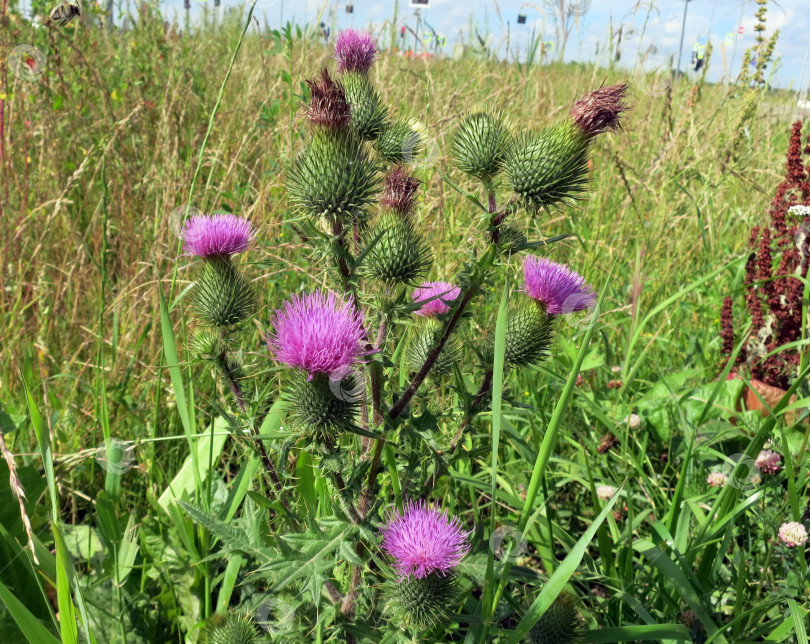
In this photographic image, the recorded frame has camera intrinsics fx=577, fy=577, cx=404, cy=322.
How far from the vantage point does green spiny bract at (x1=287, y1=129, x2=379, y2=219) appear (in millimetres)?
1536

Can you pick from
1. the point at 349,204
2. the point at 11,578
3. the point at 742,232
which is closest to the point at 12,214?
the point at 11,578

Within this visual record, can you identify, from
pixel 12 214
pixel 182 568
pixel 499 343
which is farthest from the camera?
pixel 12 214

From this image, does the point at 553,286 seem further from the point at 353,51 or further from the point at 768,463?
the point at 353,51

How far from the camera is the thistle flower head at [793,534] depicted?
1717 mm

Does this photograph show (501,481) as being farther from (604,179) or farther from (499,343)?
(604,179)

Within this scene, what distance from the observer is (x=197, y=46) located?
20.6 feet

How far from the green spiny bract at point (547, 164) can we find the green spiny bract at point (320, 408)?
0.69 meters

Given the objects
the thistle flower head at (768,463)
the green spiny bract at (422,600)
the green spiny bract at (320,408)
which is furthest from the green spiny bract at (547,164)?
the thistle flower head at (768,463)

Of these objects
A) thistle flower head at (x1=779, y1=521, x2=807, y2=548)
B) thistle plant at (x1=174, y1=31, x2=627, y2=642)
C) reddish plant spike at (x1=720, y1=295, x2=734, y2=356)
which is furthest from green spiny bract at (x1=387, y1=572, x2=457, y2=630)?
reddish plant spike at (x1=720, y1=295, x2=734, y2=356)

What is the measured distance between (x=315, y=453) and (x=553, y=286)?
3.03 feet

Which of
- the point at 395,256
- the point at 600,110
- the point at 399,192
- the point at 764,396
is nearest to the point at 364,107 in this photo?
the point at 399,192

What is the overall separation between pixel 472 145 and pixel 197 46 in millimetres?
5738

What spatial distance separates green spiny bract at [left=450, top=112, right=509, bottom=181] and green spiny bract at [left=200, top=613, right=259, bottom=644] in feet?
4.54

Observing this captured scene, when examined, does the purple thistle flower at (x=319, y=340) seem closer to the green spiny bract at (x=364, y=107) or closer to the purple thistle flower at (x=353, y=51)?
the green spiny bract at (x=364, y=107)
